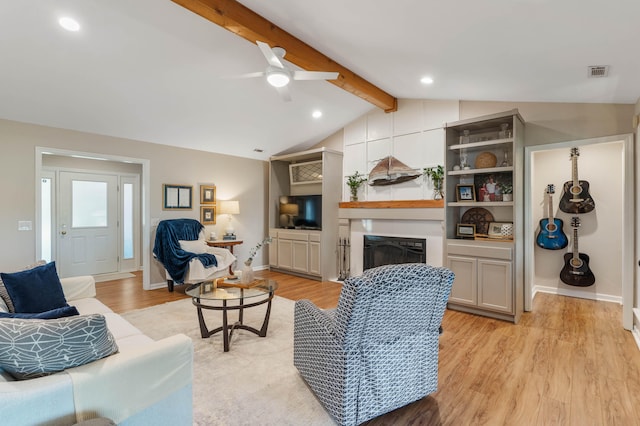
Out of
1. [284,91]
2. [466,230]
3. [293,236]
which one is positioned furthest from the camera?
[293,236]

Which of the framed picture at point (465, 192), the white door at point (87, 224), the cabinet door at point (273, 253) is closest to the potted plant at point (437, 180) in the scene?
the framed picture at point (465, 192)

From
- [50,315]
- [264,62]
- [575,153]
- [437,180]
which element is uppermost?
[264,62]

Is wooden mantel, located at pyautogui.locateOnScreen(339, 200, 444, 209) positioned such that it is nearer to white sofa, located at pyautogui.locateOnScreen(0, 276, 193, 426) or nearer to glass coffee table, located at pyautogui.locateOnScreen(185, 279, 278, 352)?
glass coffee table, located at pyautogui.locateOnScreen(185, 279, 278, 352)

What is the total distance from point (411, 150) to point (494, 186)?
142cm

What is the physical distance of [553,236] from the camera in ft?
15.3

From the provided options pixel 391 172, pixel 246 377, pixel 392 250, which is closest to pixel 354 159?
pixel 391 172

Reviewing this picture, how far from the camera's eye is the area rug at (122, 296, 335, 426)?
1949mm

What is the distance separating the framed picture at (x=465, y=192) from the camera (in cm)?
411

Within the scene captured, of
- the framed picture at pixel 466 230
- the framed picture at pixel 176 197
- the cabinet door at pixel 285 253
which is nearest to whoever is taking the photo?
the framed picture at pixel 466 230

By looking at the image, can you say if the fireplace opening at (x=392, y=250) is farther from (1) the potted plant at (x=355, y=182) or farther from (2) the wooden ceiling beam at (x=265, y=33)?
(2) the wooden ceiling beam at (x=265, y=33)

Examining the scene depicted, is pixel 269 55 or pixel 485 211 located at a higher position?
pixel 269 55

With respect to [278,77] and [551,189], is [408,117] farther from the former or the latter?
[278,77]

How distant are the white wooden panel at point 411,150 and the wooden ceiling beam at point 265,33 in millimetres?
1188

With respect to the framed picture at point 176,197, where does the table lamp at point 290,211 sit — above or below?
below
